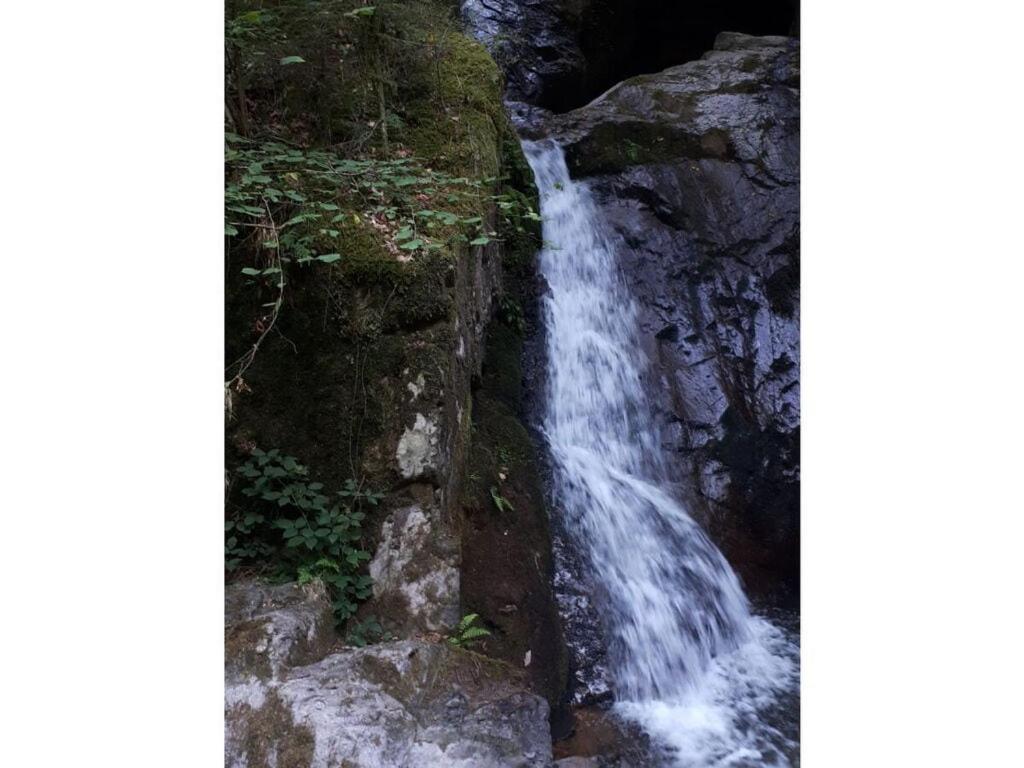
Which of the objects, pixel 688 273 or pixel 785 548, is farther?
pixel 688 273

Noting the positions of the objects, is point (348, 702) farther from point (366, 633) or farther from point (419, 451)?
point (419, 451)

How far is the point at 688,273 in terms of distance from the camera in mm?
8281

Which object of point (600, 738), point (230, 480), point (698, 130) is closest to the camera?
point (230, 480)

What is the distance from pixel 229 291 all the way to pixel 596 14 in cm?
1106

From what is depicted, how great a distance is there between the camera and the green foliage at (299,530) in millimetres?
3447

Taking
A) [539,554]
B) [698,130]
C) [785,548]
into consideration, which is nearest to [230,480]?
[539,554]

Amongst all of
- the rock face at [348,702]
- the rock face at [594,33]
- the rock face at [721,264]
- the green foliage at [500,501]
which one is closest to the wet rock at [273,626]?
the rock face at [348,702]

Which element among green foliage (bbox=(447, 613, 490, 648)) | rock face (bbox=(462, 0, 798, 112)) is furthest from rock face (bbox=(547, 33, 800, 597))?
green foliage (bbox=(447, 613, 490, 648))

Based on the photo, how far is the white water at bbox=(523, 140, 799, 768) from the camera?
4.82 m

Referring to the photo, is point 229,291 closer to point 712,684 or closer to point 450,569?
point 450,569

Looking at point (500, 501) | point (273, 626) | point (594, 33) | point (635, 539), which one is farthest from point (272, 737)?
point (594, 33)

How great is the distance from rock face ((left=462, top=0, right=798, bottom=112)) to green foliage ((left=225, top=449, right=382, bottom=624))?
375 inches

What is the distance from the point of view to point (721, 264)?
8406 mm

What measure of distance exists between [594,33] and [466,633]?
1186cm
